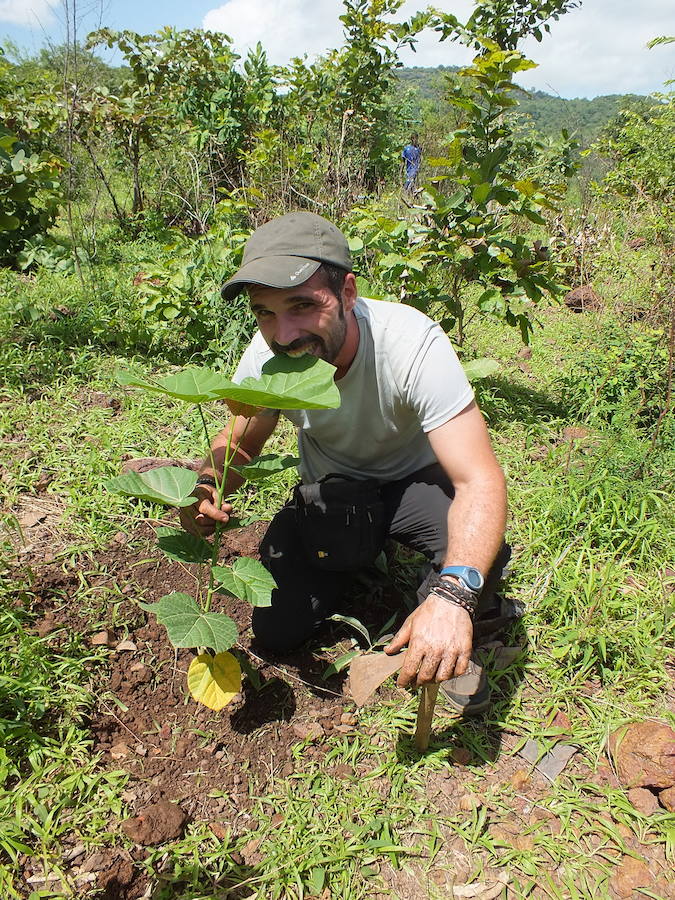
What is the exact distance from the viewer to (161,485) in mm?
1333

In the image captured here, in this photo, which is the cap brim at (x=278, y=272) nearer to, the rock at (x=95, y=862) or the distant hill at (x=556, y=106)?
the rock at (x=95, y=862)

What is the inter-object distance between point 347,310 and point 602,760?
1433 mm

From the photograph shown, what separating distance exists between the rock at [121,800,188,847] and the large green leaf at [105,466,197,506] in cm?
74

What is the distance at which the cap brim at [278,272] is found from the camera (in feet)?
4.67

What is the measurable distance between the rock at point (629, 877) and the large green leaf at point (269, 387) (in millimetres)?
1259

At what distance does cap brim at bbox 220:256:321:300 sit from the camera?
4.67ft

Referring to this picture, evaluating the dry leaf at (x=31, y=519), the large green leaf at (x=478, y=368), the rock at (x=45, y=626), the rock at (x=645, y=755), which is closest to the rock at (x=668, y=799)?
the rock at (x=645, y=755)

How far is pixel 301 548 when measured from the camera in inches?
78.2

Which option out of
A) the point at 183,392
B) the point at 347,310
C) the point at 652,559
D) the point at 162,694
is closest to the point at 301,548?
the point at 162,694

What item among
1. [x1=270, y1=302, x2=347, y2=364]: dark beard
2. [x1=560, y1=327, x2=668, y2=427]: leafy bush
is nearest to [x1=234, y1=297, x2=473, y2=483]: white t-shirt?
[x1=270, y1=302, x2=347, y2=364]: dark beard

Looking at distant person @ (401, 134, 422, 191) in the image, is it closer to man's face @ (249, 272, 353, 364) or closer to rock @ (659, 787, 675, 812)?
man's face @ (249, 272, 353, 364)

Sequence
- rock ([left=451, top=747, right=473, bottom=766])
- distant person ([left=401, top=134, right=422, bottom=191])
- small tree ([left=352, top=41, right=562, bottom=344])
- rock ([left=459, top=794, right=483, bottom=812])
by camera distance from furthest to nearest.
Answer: distant person ([left=401, top=134, right=422, bottom=191]) → small tree ([left=352, top=41, right=562, bottom=344]) → rock ([left=451, top=747, right=473, bottom=766]) → rock ([left=459, top=794, right=483, bottom=812])

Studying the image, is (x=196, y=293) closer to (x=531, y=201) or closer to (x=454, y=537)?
(x=531, y=201)

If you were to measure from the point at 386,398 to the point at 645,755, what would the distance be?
1.18m
